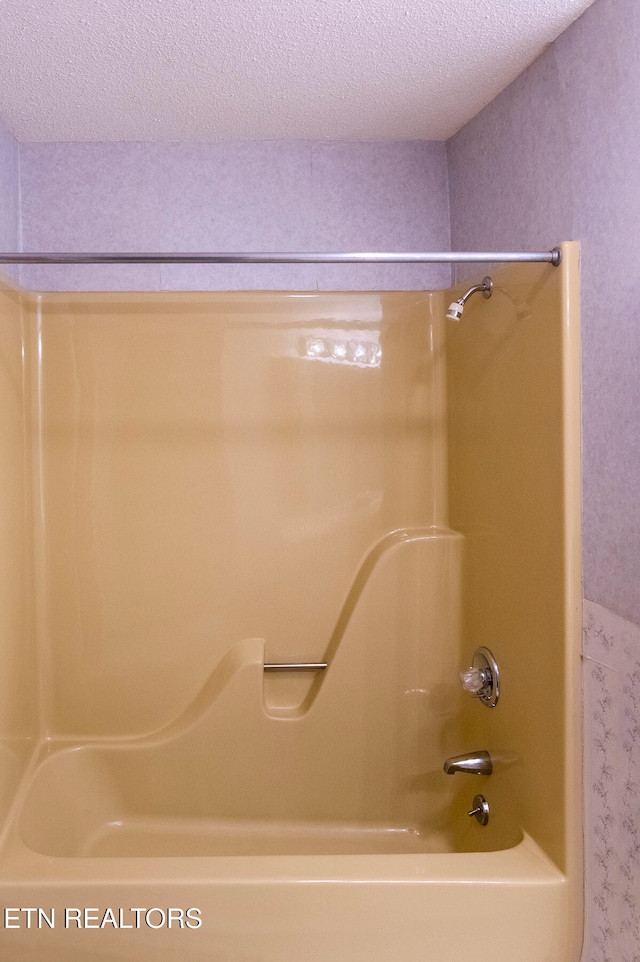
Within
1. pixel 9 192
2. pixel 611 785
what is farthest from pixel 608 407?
pixel 9 192

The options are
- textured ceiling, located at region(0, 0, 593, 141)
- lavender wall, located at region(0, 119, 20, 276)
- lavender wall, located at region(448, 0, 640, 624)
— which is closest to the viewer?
lavender wall, located at region(448, 0, 640, 624)

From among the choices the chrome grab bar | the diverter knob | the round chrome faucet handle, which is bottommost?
the round chrome faucet handle

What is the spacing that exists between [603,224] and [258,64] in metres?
0.89

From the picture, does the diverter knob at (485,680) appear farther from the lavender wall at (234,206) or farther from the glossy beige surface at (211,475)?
the lavender wall at (234,206)

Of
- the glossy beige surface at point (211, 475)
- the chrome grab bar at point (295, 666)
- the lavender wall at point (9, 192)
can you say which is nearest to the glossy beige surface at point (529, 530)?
the glossy beige surface at point (211, 475)

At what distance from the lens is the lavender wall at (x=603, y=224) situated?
1412mm

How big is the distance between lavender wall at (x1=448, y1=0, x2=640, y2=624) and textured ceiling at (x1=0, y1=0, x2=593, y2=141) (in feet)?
0.38

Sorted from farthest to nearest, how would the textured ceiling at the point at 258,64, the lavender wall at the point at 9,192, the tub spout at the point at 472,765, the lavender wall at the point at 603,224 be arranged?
the lavender wall at the point at 9,192 → the tub spout at the point at 472,765 → the textured ceiling at the point at 258,64 → the lavender wall at the point at 603,224

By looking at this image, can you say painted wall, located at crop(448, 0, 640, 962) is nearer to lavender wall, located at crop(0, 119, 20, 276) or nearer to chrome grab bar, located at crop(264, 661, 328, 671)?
chrome grab bar, located at crop(264, 661, 328, 671)

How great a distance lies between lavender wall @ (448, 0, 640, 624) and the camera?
141cm

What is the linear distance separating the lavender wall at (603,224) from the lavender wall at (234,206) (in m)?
0.64

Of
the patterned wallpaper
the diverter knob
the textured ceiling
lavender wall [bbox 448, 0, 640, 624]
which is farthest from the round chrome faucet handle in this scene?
the textured ceiling

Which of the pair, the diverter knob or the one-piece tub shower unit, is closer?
the diverter knob

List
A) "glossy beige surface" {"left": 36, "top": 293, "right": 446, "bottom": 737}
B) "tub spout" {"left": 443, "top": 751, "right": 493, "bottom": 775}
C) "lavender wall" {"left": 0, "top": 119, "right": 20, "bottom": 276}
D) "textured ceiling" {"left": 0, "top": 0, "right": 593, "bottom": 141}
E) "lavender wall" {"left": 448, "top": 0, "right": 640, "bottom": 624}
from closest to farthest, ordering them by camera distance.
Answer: "lavender wall" {"left": 448, "top": 0, "right": 640, "bottom": 624}
"textured ceiling" {"left": 0, "top": 0, "right": 593, "bottom": 141}
"tub spout" {"left": 443, "top": 751, "right": 493, "bottom": 775}
"lavender wall" {"left": 0, "top": 119, "right": 20, "bottom": 276}
"glossy beige surface" {"left": 36, "top": 293, "right": 446, "bottom": 737}
